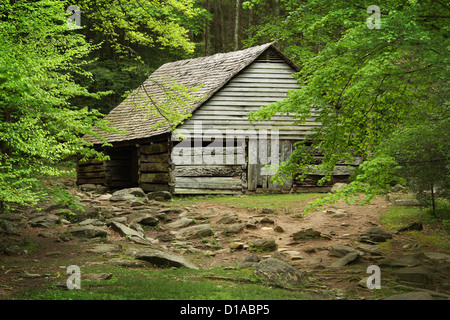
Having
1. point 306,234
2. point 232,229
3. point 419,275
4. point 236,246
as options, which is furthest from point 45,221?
point 419,275

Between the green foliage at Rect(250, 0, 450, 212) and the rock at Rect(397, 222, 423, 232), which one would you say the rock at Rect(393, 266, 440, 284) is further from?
the rock at Rect(397, 222, 423, 232)

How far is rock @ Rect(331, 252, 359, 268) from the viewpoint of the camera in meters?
8.48

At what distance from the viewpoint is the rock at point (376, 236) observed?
10.1 metres

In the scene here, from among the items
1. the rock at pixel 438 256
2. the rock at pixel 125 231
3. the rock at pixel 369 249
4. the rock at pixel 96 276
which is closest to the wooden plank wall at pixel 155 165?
the rock at pixel 125 231

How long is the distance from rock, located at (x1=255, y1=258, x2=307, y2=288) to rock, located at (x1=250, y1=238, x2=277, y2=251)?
7.62ft

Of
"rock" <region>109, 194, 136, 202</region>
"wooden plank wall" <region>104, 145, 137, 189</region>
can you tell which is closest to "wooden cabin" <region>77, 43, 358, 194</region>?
"rock" <region>109, 194, 136, 202</region>

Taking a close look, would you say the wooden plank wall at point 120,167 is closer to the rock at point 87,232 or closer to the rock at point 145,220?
the rock at point 145,220

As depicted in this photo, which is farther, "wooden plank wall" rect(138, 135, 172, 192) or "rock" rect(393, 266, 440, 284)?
"wooden plank wall" rect(138, 135, 172, 192)

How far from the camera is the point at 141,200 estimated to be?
1497 cm

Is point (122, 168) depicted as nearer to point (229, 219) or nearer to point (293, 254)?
point (229, 219)

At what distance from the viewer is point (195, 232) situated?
11.3 metres

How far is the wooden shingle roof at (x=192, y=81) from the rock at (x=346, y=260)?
9.55 m
